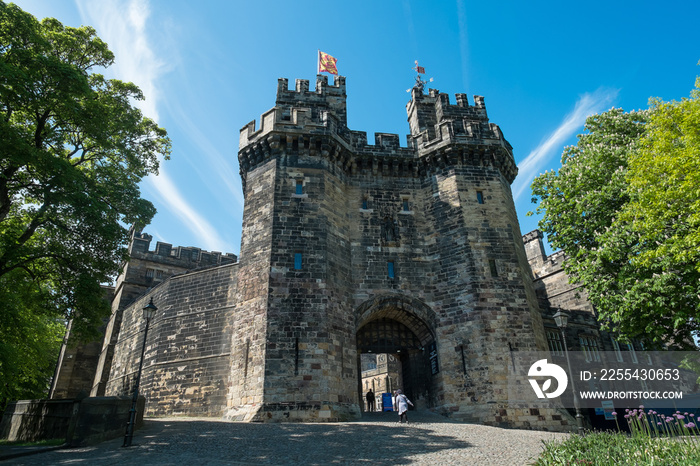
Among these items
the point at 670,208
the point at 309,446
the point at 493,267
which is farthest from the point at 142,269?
the point at 670,208

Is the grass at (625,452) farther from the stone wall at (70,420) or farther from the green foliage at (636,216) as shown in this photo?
the stone wall at (70,420)

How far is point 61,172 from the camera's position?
12336 millimetres

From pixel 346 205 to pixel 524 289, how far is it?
27.6ft

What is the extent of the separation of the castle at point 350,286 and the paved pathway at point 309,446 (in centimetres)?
218

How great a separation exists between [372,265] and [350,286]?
1464 mm

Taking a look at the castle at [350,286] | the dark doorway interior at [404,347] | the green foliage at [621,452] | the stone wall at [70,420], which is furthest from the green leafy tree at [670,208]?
the stone wall at [70,420]

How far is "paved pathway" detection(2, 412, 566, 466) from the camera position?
882 centimetres

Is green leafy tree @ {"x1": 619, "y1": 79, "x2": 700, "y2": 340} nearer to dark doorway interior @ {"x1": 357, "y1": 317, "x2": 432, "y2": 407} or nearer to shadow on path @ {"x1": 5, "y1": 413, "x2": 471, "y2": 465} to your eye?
shadow on path @ {"x1": 5, "y1": 413, "x2": 471, "y2": 465}

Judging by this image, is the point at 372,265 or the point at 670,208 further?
the point at 372,265

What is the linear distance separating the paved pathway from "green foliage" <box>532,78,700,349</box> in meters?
5.82

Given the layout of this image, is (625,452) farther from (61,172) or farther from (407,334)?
(61,172)

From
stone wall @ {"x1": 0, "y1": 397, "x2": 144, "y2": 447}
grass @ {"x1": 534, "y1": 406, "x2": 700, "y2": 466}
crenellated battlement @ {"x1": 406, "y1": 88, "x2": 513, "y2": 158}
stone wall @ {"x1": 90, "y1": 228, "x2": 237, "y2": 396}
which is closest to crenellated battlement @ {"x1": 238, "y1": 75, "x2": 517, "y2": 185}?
crenellated battlement @ {"x1": 406, "y1": 88, "x2": 513, "y2": 158}

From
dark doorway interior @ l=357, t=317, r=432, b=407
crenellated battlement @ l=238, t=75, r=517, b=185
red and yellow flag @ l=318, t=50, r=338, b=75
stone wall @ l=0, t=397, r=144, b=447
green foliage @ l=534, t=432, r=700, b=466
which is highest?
red and yellow flag @ l=318, t=50, r=338, b=75

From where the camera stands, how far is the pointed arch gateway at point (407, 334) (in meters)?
17.6
